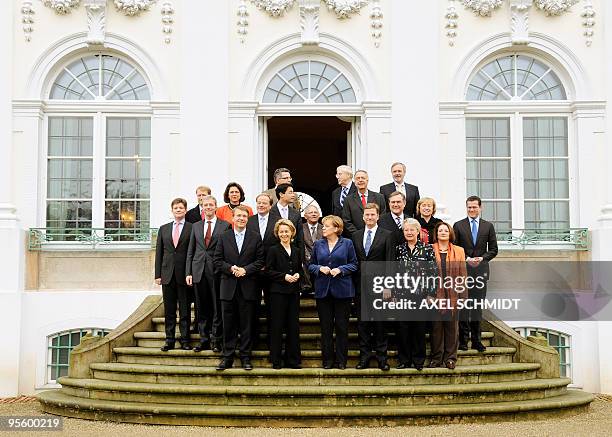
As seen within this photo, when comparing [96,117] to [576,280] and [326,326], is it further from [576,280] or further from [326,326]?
[576,280]

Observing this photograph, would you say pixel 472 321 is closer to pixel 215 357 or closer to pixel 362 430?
pixel 362 430

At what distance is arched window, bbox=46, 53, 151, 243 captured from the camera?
46.6ft

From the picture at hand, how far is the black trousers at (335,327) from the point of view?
1038 cm

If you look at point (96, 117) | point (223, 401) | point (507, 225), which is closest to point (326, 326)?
point (223, 401)

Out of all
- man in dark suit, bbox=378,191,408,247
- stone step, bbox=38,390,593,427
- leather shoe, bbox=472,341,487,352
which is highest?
man in dark suit, bbox=378,191,408,247

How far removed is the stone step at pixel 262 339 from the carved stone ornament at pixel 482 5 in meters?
5.28

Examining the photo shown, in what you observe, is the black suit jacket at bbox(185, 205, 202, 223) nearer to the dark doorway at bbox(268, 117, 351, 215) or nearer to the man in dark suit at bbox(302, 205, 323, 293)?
the man in dark suit at bbox(302, 205, 323, 293)

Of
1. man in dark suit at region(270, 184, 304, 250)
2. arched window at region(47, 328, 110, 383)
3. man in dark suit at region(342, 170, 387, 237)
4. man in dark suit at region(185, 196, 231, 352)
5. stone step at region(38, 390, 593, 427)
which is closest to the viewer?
stone step at region(38, 390, 593, 427)

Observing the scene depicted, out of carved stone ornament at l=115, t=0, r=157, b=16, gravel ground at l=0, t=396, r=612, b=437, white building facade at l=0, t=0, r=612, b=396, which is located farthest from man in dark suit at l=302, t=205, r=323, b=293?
carved stone ornament at l=115, t=0, r=157, b=16

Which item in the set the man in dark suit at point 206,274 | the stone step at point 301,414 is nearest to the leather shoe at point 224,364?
the man in dark suit at point 206,274

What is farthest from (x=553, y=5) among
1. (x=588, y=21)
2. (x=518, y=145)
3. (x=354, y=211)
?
(x=354, y=211)

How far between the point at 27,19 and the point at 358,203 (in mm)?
6267

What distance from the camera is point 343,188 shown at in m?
11.6

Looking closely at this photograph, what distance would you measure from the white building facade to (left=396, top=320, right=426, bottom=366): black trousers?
380 cm
